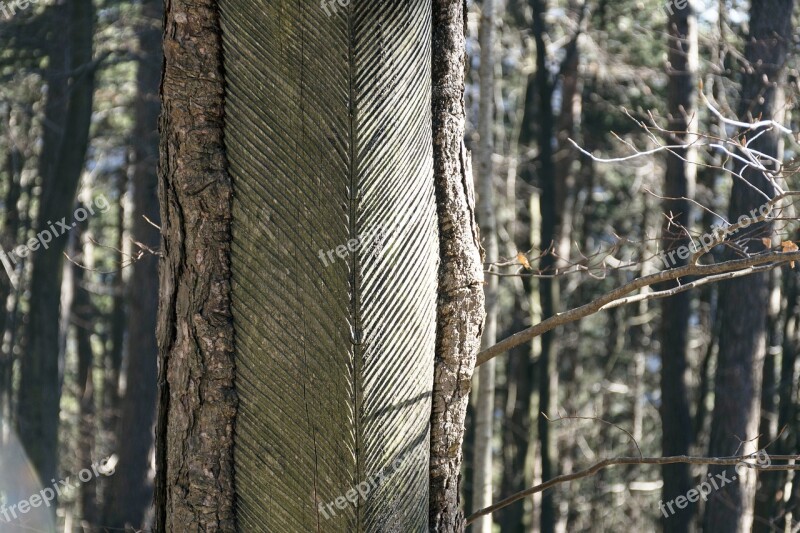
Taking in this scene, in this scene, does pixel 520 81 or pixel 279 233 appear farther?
pixel 520 81

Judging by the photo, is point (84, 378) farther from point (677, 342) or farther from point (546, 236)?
point (677, 342)

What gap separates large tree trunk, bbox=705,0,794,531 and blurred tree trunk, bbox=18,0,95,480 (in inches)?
300

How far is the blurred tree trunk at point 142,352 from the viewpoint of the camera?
11.7 metres

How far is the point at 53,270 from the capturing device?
36.6ft

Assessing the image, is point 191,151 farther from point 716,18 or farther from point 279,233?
point 716,18

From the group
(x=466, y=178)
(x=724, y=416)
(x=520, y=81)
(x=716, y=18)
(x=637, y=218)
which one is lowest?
(x=724, y=416)

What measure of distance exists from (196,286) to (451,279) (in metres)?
0.79

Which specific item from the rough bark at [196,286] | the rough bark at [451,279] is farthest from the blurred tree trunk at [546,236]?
the rough bark at [196,286]

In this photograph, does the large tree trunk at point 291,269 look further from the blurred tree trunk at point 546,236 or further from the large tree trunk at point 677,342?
the blurred tree trunk at point 546,236

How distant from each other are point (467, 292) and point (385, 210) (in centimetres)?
48

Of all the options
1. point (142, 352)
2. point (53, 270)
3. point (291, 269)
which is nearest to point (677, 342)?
point (142, 352)

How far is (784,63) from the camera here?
933 cm

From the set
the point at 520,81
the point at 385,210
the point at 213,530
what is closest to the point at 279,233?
the point at 385,210

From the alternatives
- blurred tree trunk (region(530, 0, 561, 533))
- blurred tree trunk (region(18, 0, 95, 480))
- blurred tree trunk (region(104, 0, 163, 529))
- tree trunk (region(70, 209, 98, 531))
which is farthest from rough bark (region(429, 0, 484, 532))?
tree trunk (region(70, 209, 98, 531))
